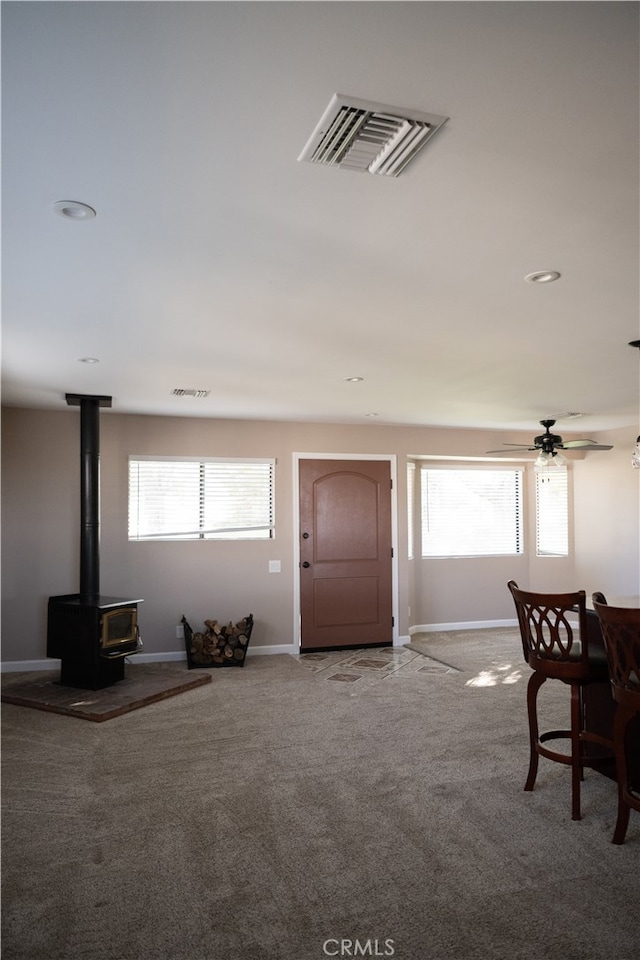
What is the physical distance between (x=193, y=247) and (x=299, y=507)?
15.6ft

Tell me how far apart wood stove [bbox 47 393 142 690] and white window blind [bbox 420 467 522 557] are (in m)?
4.09

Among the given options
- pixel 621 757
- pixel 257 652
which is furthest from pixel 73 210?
pixel 257 652

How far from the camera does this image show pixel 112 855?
2.82m

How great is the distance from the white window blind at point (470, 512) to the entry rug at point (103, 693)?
3734 millimetres

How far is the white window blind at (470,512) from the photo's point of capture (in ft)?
27.2

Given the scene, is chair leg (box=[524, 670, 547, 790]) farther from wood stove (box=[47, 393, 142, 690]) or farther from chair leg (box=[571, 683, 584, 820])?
wood stove (box=[47, 393, 142, 690])

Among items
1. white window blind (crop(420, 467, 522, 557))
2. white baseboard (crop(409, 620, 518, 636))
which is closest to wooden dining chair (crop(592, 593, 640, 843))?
white baseboard (crop(409, 620, 518, 636))

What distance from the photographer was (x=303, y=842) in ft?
9.59

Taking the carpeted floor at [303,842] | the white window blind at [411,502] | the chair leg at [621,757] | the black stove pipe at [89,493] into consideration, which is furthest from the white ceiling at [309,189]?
the white window blind at [411,502]

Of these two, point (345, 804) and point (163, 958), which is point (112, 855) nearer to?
point (163, 958)

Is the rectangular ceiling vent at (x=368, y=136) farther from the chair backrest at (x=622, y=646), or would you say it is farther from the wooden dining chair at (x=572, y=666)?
the wooden dining chair at (x=572, y=666)

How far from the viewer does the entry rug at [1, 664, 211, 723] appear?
4.79 meters

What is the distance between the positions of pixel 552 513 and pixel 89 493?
236 inches

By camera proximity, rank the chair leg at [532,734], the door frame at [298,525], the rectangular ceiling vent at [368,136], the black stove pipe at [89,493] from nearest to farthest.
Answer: the rectangular ceiling vent at [368,136], the chair leg at [532,734], the black stove pipe at [89,493], the door frame at [298,525]
